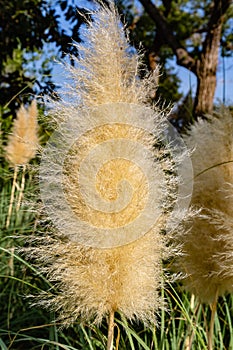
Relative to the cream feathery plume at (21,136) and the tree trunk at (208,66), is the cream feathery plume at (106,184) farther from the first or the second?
the tree trunk at (208,66)

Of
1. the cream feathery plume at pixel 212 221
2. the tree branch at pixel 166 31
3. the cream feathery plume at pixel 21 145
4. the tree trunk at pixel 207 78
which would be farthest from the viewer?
the tree branch at pixel 166 31

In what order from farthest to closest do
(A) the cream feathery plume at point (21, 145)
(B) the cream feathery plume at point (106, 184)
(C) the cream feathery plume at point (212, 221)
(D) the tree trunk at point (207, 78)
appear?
(D) the tree trunk at point (207, 78) < (A) the cream feathery plume at point (21, 145) < (C) the cream feathery plume at point (212, 221) < (B) the cream feathery plume at point (106, 184)

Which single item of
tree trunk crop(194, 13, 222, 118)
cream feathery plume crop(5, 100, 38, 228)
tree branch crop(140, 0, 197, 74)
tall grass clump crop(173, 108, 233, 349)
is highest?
tree branch crop(140, 0, 197, 74)

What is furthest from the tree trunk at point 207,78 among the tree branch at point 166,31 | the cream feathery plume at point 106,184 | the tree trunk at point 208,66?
the cream feathery plume at point 106,184

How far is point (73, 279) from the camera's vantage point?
1472 mm

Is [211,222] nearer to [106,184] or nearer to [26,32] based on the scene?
[106,184]

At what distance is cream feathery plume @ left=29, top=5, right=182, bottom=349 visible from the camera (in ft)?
4.66

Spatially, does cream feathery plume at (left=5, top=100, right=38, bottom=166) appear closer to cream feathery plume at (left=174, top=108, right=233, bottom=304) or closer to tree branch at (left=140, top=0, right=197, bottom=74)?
cream feathery plume at (left=174, top=108, right=233, bottom=304)

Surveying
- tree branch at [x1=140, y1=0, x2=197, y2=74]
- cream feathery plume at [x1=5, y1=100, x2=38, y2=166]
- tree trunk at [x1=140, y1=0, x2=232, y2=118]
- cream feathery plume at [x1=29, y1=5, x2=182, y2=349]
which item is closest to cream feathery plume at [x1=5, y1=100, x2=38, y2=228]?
cream feathery plume at [x1=5, y1=100, x2=38, y2=166]

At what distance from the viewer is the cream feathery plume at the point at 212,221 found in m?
1.77

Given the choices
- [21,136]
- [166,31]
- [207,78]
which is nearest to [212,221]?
[21,136]

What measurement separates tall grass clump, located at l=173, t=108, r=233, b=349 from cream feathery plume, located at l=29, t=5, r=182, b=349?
32 centimetres

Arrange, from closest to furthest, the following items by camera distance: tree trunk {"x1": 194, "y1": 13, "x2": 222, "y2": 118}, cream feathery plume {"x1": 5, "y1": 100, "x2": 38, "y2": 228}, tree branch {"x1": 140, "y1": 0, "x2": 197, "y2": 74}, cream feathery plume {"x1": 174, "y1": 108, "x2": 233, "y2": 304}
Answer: cream feathery plume {"x1": 174, "y1": 108, "x2": 233, "y2": 304}, cream feathery plume {"x1": 5, "y1": 100, "x2": 38, "y2": 228}, tree trunk {"x1": 194, "y1": 13, "x2": 222, "y2": 118}, tree branch {"x1": 140, "y1": 0, "x2": 197, "y2": 74}

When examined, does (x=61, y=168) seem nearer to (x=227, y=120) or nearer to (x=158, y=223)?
(x=158, y=223)
